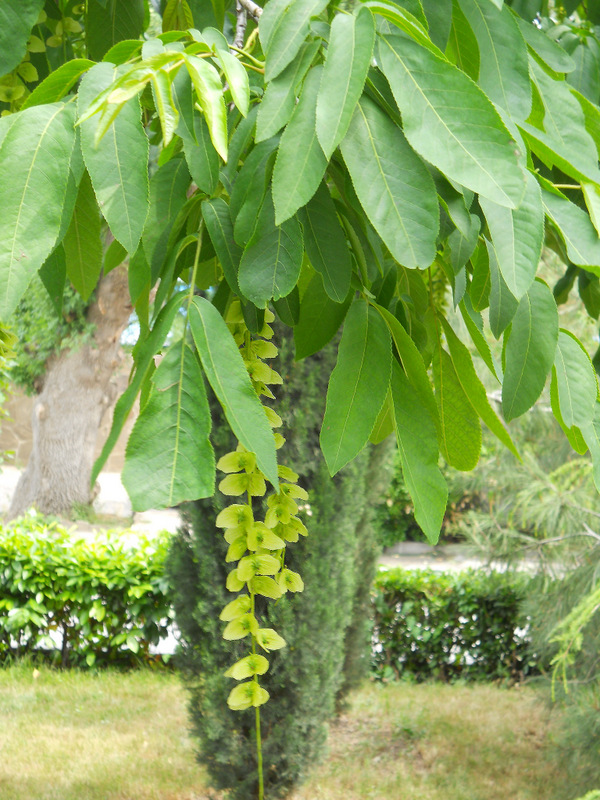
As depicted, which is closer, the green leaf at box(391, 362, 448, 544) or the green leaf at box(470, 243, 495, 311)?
the green leaf at box(391, 362, 448, 544)

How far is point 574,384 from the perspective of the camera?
682 mm

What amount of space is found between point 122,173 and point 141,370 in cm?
14

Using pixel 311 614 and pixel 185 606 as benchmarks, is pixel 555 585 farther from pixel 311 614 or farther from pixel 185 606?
pixel 185 606

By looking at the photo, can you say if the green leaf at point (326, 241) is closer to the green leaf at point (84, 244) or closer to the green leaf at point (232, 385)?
the green leaf at point (232, 385)

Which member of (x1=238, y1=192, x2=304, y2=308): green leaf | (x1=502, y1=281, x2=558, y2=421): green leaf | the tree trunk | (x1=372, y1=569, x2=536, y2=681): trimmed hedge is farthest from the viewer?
the tree trunk

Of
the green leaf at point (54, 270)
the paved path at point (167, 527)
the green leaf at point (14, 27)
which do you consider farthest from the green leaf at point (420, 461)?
the paved path at point (167, 527)

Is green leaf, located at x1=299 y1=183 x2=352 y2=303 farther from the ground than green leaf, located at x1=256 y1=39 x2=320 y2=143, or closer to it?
closer to it

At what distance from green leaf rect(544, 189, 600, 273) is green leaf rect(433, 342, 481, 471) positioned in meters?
0.18

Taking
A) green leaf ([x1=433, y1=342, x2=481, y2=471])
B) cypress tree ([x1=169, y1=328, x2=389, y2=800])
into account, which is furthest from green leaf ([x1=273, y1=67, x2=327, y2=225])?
cypress tree ([x1=169, y1=328, x2=389, y2=800])

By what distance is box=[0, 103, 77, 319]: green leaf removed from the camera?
489 mm

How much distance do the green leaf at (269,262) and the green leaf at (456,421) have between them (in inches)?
9.9

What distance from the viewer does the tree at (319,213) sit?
478 mm

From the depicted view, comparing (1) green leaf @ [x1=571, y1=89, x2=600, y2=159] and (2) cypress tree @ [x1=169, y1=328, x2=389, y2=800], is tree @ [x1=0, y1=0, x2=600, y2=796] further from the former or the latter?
(2) cypress tree @ [x1=169, y1=328, x2=389, y2=800]

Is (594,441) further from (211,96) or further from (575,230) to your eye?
(211,96)
